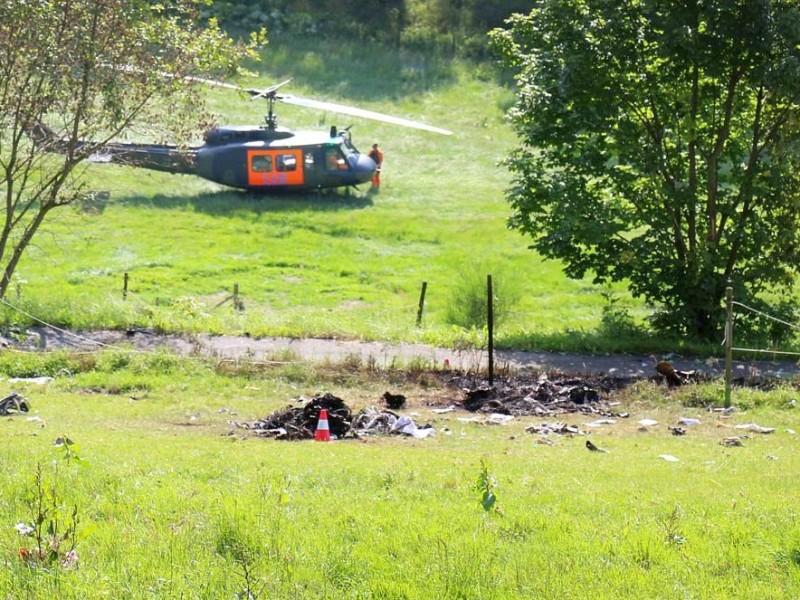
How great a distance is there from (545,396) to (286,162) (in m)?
25.9

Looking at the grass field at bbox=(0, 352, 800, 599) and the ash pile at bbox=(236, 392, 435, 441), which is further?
the ash pile at bbox=(236, 392, 435, 441)

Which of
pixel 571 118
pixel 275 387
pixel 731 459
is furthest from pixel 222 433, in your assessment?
pixel 571 118

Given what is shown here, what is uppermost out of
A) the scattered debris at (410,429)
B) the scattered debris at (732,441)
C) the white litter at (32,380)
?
the scattered debris at (732,441)

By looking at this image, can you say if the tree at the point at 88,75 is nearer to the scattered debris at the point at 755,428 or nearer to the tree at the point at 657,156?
the tree at the point at 657,156

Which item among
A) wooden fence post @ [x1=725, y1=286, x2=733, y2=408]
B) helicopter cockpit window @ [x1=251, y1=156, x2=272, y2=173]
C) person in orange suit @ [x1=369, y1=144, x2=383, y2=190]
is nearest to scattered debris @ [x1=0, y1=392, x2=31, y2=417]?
wooden fence post @ [x1=725, y1=286, x2=733, y2=408]

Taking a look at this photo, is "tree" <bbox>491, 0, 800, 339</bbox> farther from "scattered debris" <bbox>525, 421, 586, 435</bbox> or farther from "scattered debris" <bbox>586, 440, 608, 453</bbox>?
"scattered debris" <bbox>586, 440, 608, 453</bbox>

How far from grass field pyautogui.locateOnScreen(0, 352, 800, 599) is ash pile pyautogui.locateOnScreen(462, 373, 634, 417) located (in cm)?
311

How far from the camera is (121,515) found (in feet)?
24.3

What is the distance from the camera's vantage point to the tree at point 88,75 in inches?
803

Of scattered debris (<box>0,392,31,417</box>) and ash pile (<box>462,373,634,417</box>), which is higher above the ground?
scattered debris (<box>0,392,31,417</box>)

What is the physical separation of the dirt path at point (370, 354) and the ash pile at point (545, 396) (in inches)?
36.7

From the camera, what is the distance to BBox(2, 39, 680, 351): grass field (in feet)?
74.8

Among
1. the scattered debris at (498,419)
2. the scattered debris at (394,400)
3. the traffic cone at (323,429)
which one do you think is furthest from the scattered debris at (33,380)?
the scattered debris at (498,419)

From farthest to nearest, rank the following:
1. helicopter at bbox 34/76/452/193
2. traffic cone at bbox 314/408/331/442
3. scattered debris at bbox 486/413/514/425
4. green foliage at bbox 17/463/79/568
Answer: helicopter at bbox 34/76/452/193, scattered debris at bbox 486/413/514/425, traffic cone at bbox 314/408/331/442, green foliage at bbox 17/463/79/568
